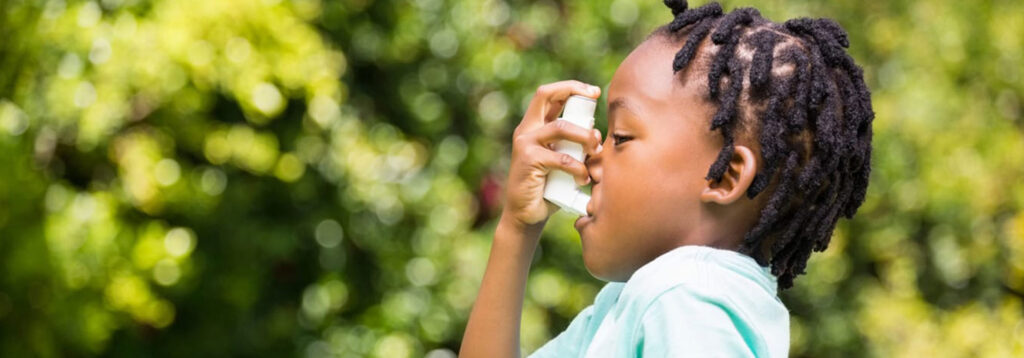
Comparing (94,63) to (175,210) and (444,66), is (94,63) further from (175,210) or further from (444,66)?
(444,66)

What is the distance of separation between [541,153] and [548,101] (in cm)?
11

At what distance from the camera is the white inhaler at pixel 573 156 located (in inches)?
65.8

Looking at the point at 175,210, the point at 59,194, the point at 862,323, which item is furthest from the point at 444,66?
the point at 862,323

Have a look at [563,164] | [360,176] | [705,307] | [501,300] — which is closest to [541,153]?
[563,164]

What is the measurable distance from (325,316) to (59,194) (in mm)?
1078

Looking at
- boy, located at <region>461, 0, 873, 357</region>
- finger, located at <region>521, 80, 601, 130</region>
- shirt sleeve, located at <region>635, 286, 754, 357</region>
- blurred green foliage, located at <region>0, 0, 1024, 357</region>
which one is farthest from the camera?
blurred green foliage, located at <region>0, 0, 1024, 357</region>

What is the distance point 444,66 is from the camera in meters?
4.44

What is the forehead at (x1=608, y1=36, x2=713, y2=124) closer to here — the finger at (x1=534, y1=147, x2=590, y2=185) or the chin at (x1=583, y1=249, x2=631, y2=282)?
the finger at (x1=534, y1=147, x2=590, y2=185)

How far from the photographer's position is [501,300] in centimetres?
181

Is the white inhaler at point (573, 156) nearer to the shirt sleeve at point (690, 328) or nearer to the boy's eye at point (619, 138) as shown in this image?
the boy's eye at point (619, 138)

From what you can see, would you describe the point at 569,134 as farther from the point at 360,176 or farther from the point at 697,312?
the point at 360,176

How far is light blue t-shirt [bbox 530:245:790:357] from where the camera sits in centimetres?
138

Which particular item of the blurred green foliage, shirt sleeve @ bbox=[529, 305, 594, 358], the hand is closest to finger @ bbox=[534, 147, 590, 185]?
the hand

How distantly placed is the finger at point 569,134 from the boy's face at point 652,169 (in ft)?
0.10
